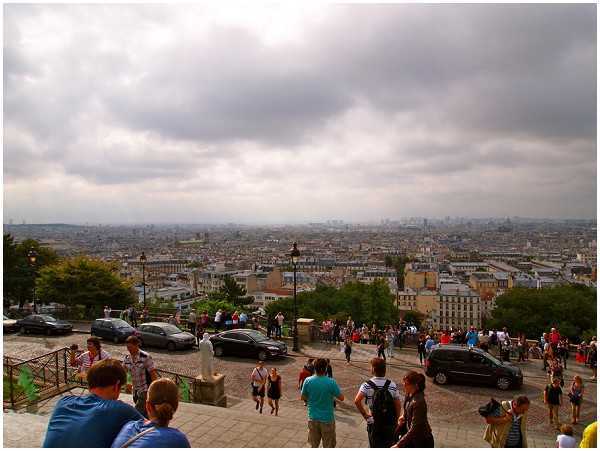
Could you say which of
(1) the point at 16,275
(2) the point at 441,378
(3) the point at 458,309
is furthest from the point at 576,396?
(3) the point at 458,309

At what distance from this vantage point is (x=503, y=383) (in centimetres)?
1417

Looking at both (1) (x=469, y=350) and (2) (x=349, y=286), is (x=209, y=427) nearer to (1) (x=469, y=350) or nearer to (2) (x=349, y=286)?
(1) (x=469, y=350)

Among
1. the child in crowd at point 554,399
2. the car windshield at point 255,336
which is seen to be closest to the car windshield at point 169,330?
the car windshield at point 255,336

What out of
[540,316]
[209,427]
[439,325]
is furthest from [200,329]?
[439,325]

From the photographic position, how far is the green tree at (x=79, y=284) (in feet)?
108

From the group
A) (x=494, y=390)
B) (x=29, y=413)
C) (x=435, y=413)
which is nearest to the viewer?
(x=29, y=413)

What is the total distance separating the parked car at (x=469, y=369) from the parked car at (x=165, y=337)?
900cm

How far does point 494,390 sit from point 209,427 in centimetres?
917

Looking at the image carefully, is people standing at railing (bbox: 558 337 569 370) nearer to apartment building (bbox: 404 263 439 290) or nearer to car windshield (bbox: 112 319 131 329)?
car windshield (bbox: 112 319 131 329)

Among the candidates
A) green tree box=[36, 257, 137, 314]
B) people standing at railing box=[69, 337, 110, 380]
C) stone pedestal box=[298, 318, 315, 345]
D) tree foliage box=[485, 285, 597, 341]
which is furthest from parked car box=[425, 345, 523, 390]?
tree foliage box=[485, 285, 597, 341]

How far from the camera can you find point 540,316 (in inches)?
2584

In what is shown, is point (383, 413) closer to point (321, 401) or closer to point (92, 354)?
point (321, 401)

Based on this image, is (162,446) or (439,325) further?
(439,325)

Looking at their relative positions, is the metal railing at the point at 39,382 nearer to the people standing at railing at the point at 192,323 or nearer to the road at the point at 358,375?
the road at the point at 358,375
